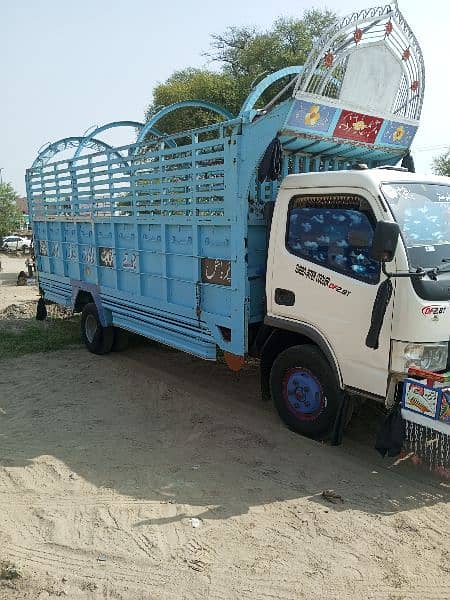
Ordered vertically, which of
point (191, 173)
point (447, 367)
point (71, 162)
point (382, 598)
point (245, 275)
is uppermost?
point (71, 162)

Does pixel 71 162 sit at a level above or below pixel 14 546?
above

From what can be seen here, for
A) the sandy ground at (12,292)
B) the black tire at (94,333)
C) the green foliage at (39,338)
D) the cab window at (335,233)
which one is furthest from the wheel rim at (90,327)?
the sandy ground at (12,292)

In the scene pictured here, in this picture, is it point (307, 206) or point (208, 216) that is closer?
point (307, 206)

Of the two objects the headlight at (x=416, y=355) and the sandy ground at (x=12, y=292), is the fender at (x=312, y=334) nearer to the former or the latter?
the headlight at (x=416, y=355)

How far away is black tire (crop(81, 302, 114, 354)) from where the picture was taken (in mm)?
7398

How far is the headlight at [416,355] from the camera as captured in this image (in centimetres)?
368

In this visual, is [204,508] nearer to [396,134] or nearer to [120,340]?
[396,134]

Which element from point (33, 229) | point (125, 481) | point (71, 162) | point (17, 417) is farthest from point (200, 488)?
point (33, 229)

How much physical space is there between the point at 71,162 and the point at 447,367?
19.6 ft

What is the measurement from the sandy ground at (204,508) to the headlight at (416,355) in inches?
36.2

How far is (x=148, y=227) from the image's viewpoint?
19.7 ft

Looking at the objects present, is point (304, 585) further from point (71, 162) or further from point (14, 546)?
point (71, 162)

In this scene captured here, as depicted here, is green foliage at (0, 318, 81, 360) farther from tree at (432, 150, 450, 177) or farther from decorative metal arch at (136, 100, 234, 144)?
tree at (432, 150, 450, 177)

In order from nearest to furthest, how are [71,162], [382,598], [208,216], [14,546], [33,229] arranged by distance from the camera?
1. [382,598]
2. [14,546]
3. [208,216]
4. [71,162]
5. [33,229]
